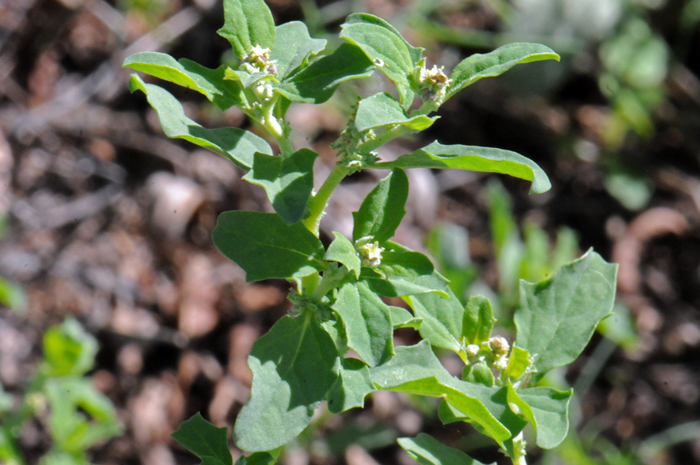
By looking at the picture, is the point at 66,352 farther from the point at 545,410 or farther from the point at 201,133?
the point at 545,410

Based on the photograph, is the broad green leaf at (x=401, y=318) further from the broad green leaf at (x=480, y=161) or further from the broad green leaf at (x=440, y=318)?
the broad green leaf at (x=480, y=161)

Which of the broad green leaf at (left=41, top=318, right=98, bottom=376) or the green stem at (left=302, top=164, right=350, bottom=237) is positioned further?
the broad green leaf at (left=41, top=318, right=98, bottom=376)

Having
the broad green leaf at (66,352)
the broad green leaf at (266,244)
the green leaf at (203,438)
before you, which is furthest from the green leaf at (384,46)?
the broad green leaf at (66,352)

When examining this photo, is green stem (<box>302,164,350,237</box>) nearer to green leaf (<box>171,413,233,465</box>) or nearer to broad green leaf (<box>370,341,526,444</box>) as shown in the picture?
broad green leaf (<box>370,341,526,444</box>)

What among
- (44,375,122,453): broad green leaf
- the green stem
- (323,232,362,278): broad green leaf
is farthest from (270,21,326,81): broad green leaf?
(44,375,122,453): broad green leaf

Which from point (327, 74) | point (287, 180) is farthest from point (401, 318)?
point (327, 74)
